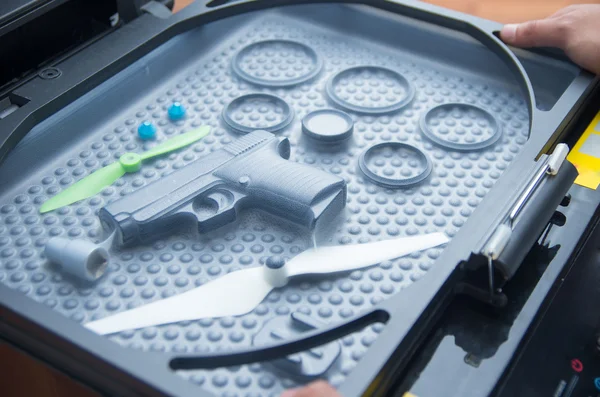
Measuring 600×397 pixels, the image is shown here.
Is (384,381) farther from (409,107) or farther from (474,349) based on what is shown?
(409,107)

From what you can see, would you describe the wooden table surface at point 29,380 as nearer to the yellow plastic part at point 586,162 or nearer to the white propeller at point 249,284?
the white propeller at point 249,284

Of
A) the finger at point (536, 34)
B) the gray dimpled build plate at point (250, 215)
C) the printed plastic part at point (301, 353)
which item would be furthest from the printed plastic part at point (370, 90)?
the printed plastic part at point (301, 353)

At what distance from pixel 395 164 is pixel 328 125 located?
0.27 ft

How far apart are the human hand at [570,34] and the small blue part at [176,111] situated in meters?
0.37

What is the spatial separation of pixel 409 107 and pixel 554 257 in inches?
Result: 9.8

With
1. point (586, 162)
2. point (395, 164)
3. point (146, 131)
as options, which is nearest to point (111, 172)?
point (146, 131)

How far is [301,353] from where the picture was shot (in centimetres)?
51

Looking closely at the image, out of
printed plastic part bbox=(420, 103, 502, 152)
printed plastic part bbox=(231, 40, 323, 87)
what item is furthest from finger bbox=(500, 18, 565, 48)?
printed plastic part bbox=(231, 40, 323, 87)

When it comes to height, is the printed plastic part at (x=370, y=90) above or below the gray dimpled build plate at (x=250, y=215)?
above

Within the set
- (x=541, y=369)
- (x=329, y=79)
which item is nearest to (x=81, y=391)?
(x=541, y=369)

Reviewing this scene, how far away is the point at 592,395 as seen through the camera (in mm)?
531

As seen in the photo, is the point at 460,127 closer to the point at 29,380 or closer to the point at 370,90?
the point at 370,90

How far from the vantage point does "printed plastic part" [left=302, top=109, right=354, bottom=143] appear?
28.4 inches

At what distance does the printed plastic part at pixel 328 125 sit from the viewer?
72 centimetres
